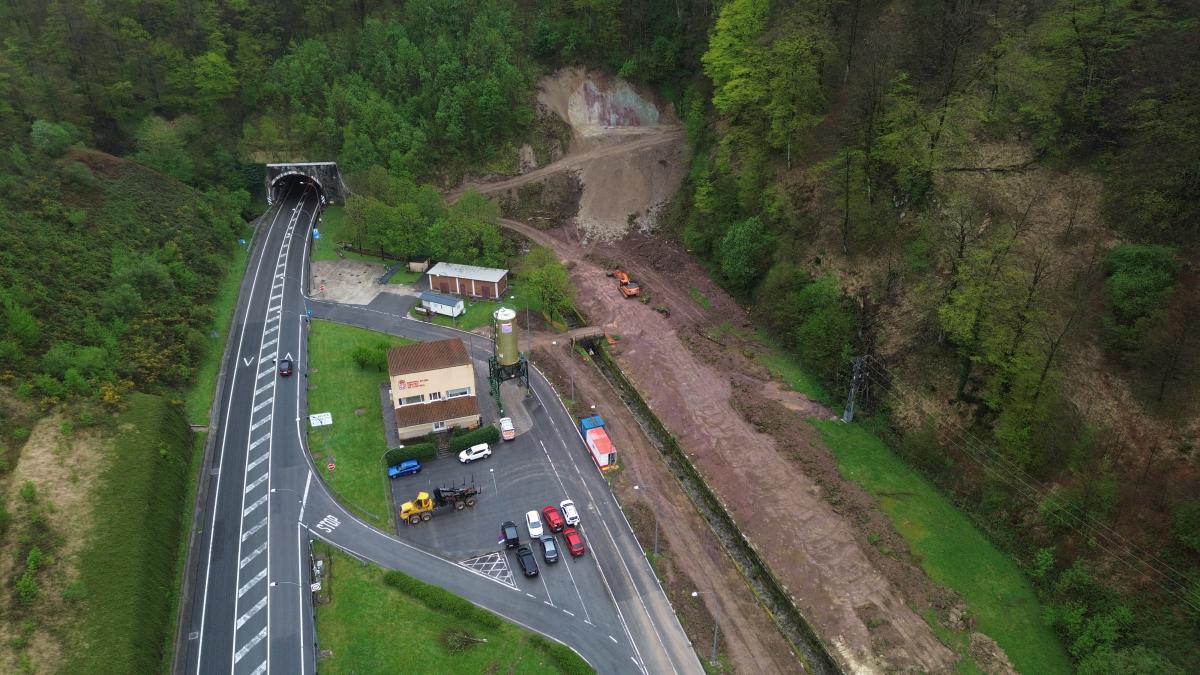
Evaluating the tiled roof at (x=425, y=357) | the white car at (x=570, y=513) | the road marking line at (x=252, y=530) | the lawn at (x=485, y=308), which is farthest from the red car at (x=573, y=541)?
the lawn at (x=485, y=308)

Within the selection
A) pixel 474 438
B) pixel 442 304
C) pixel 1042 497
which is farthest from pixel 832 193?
pixel 474 438

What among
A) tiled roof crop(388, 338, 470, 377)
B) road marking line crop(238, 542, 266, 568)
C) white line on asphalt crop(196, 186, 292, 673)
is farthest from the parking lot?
white line on asphalt crop(196, 186, 292, 673)

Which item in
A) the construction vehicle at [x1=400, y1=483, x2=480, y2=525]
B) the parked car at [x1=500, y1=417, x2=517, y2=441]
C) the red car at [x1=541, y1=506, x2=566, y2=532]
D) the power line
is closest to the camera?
the power line

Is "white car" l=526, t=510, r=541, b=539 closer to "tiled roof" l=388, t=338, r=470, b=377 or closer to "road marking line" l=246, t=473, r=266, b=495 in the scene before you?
"tiled roof" l=388, t=338, r=470, b=377

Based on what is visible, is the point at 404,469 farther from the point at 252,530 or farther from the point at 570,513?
the point at 570,513

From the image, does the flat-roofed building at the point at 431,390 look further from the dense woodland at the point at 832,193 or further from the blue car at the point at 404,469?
the dense woodland at the point at 832,193

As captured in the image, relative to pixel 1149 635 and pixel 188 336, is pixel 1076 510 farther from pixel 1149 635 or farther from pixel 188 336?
pixel 188 336
